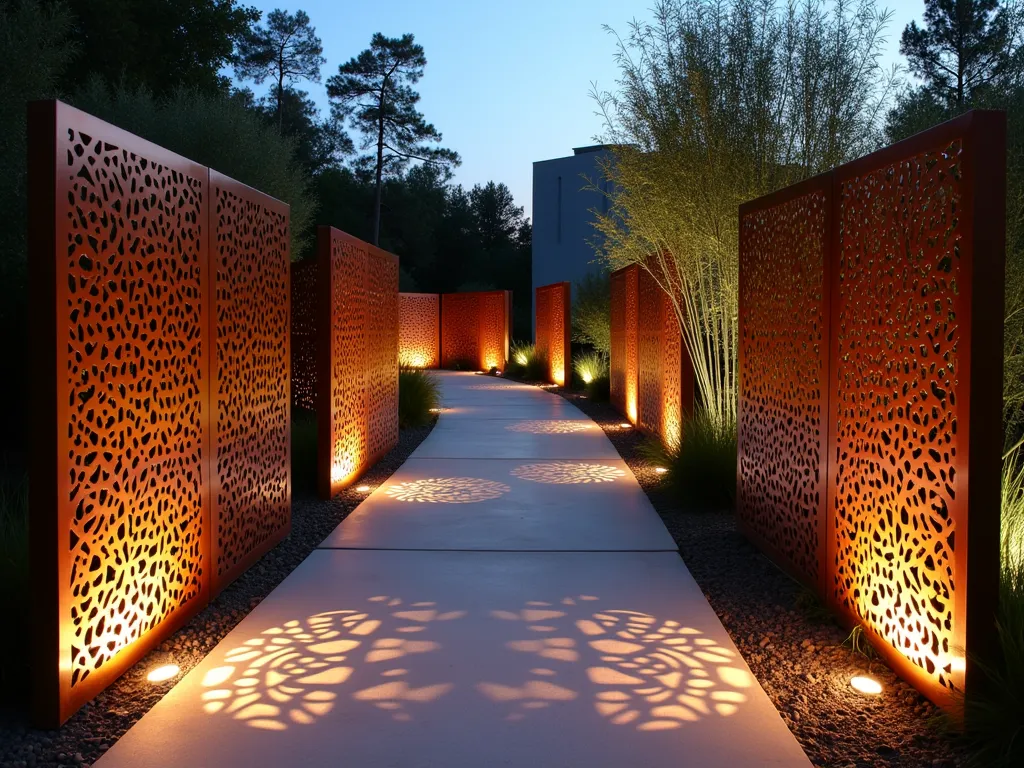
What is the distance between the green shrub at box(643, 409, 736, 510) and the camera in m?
5.26

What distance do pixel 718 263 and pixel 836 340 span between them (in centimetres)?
310

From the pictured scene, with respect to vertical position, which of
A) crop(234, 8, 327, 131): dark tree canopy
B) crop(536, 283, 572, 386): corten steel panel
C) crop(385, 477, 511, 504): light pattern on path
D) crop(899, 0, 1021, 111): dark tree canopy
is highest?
crop(234, 8, 327, 131): dark tree canopy

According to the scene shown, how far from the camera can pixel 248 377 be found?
3.99 meters

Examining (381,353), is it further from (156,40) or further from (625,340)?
(156,40)

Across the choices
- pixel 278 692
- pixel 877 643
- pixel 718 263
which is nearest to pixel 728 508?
pixel 718 263

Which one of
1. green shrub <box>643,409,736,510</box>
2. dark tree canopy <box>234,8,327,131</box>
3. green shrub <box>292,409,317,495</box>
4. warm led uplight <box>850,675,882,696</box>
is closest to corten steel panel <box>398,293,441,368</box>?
dark tree canopy <box>234,8,327,131</box>

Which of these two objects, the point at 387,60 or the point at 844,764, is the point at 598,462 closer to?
the point at 844,764

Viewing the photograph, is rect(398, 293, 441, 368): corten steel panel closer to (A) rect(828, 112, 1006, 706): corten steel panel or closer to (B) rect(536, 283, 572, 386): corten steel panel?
(B) rect(536, 283, 572, 386): corten steel panel

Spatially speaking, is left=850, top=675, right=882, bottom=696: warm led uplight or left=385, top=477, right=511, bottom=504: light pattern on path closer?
left=850, top=675, right=882, bottom=696: warm led uplight

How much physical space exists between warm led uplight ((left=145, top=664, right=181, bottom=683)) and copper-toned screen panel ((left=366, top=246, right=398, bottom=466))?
390 cm

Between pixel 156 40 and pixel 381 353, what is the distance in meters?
11.9

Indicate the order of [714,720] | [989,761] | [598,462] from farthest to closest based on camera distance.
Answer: [598,462] → [714,720] → [989,761]

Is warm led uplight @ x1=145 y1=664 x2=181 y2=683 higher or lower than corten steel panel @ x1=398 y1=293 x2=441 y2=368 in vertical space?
lower

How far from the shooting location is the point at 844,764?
220 cm
